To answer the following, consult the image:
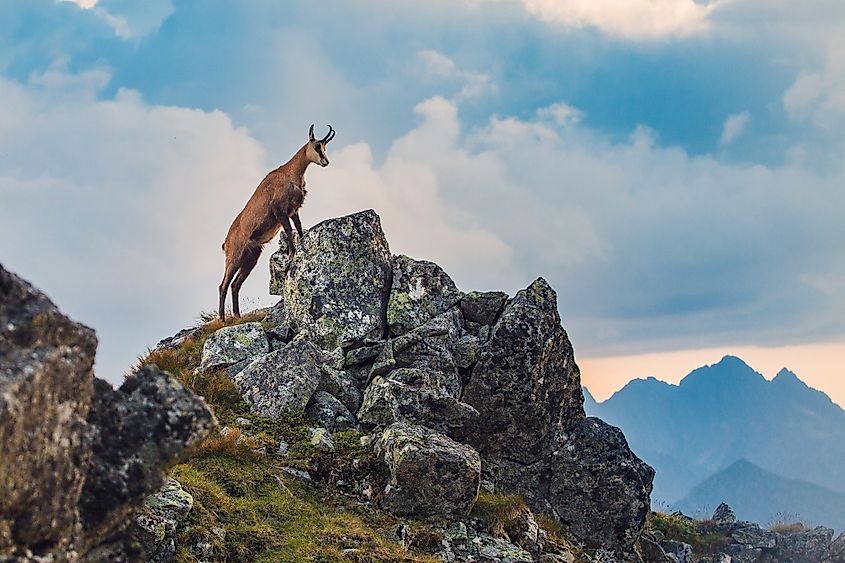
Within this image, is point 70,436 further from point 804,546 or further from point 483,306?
point 804,546

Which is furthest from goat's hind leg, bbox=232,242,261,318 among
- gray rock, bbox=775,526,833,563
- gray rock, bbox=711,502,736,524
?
gray rock, bbox=775,526,833,563

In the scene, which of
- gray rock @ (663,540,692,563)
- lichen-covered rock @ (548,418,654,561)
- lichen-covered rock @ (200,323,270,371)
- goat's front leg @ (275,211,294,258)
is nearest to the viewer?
lichen-covered rock @ (548,418,654,561)

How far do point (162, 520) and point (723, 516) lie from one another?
33.3 m

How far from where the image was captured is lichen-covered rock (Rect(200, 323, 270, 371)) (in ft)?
72.6

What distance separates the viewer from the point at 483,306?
2338 centimetres

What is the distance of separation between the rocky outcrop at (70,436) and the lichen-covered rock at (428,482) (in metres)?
9.71

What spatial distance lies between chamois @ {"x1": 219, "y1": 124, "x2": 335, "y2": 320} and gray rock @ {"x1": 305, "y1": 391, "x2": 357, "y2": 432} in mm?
6613

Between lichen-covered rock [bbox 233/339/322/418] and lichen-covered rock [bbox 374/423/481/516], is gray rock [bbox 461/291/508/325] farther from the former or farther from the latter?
lichen-covered rock [bbox 374/423/481/516]

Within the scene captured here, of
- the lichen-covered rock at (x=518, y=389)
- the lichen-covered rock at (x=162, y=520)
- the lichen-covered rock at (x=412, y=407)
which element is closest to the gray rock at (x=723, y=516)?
the lichen-covered rock at (x=518, y=389)

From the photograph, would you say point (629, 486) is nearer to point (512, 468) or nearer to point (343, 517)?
point (512, 468)

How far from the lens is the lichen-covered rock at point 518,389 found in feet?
67.2

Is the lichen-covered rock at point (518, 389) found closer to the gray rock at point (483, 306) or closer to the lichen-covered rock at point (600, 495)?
the lichen-covered rock at point (600, 495)

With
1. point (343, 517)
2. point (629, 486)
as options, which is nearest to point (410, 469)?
point (343, 517)

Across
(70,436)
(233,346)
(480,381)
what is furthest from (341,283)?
(70,436)
